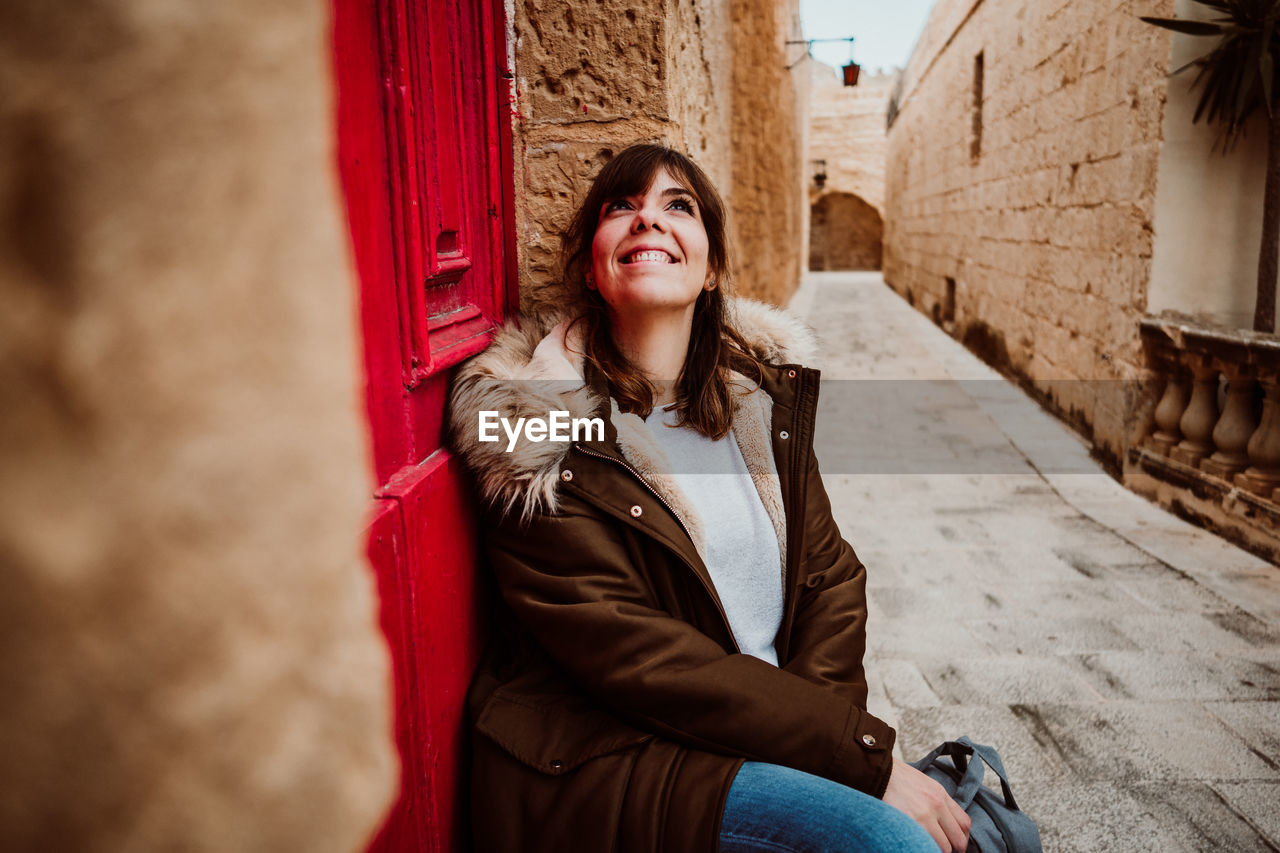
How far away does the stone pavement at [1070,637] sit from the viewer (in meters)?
1.89

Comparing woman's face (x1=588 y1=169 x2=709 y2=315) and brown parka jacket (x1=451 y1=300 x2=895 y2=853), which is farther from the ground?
woman's face (x1=588 y1=169 x2=709 y2=315)

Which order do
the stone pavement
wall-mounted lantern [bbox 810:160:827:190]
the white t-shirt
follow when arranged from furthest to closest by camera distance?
1. wall-mounted lantern [bbox 810:160:827:190]
2. the stone pavement
3. the white t-shirt

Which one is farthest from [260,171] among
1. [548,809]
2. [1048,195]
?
[1048,195]

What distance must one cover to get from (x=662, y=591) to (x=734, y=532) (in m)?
0.22

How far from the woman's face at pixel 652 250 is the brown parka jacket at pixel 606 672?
0.22 meters

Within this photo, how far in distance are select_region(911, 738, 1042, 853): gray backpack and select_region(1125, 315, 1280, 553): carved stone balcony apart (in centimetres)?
270

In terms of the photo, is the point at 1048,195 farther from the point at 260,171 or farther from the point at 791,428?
the point at 260,171

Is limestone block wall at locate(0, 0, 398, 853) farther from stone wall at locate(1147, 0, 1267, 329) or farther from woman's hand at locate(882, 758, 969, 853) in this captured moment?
stone wall at locate(1147, 0, 1267, 329)

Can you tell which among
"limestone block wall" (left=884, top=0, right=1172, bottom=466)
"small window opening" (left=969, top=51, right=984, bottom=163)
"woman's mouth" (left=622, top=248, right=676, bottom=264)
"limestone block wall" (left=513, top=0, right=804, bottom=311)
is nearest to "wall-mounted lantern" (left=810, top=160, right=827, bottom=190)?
"limestone block wall" (left=884, top=0, right=1172, bottom=466)

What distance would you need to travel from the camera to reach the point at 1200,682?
2352 millimetres

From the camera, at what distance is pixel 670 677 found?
3.94ft

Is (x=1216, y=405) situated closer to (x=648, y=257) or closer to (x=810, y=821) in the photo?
(x=648, y=257)

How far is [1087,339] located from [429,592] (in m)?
5.29

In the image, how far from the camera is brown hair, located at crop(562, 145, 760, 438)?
158 cm
